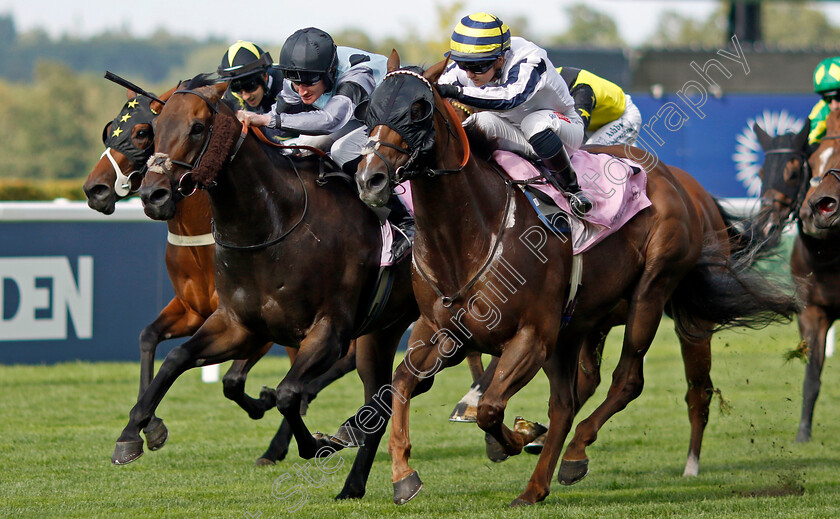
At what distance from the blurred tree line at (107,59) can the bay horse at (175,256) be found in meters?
12.8

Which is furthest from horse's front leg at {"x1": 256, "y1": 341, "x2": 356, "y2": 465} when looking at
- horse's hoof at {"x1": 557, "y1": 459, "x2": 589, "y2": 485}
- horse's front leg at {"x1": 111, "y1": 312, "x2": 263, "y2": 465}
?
horse's hoof at {"x1": 557, "y1": 459, "x2": 589, "y2": 485}

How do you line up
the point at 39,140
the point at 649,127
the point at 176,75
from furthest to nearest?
the point at 176,75
the point at 39,140
the point at 649,127

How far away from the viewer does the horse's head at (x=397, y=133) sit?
12.9 feet

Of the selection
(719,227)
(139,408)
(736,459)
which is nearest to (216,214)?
(139,408)

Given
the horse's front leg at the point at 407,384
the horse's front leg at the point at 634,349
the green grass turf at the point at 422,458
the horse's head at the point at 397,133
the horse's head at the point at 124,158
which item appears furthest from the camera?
the horse's front leg at the point at 634,349

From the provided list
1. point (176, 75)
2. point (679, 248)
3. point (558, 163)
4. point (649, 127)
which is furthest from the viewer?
point (176, 75)

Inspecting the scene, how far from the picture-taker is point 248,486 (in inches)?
216

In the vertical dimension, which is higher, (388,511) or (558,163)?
(558,163)

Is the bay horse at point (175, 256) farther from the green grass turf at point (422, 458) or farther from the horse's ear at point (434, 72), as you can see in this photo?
the horse's ear at point (434, 72)

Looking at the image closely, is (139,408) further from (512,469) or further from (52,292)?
(52,292)

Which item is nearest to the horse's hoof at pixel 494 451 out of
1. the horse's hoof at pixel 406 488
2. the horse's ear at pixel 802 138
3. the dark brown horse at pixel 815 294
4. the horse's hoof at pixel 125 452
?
the horse's hoof at pixel 406 488

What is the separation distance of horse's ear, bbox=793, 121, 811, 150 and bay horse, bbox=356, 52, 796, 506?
219 cm

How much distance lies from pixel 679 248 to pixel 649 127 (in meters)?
8.23

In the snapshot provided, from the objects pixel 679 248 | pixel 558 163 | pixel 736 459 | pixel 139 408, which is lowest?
pixel 736 459
